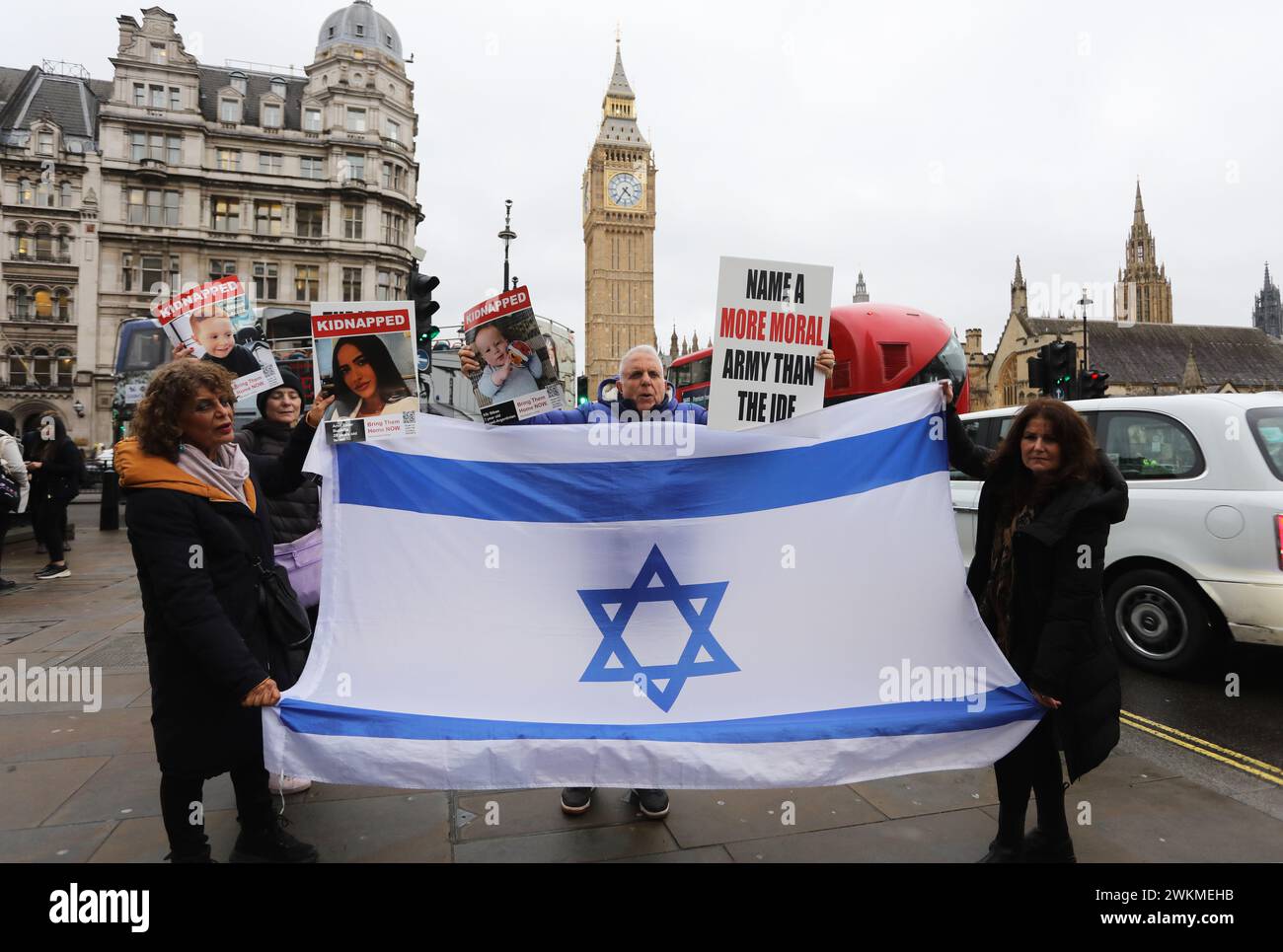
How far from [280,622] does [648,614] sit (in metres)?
1.44

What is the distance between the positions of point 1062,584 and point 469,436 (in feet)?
7.98

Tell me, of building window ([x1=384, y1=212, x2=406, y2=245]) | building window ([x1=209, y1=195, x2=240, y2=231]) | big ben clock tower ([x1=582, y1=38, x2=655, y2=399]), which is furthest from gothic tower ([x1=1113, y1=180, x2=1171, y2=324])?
building window ([x1=209, y1=195, x2=240, y2=231])

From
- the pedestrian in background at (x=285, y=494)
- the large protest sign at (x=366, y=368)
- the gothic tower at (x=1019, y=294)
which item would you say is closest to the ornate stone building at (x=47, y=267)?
the pedestrian in background at (x=285, y=494)

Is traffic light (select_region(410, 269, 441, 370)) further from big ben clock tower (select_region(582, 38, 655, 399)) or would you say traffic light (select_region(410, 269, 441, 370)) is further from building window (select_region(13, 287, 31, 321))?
big ben clock tower (select_region(582, 38, 655, 399))

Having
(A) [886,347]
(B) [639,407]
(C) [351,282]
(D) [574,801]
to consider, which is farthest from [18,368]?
(D) [574,801]

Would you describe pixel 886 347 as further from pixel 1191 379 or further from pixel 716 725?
pixel 1191 379

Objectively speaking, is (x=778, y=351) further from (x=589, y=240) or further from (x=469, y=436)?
(x=589, y=240)

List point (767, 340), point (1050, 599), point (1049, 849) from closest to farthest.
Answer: point (1050, 599) < point (1049, 849) < point (767, 340)

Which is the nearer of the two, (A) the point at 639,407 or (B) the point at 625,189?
(A) the point at 639,407

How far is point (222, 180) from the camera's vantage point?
4344 centimetres

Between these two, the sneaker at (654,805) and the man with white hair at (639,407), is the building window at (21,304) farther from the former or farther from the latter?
the sneaker at (654,805)

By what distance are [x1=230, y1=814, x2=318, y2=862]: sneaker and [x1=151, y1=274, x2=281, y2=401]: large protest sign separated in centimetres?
197
